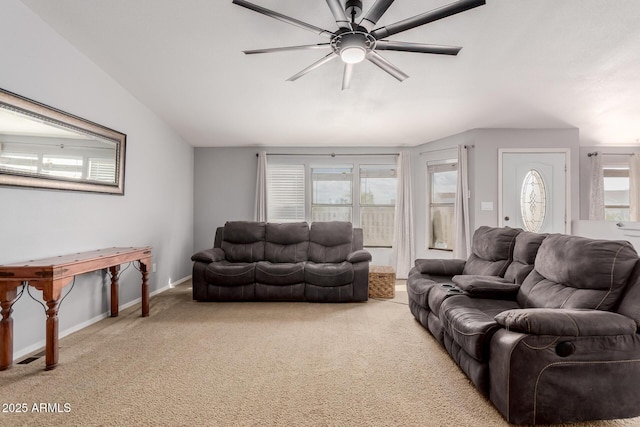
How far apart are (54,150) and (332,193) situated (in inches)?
163

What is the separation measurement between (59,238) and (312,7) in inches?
119

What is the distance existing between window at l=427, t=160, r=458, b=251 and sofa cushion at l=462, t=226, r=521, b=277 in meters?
1.95

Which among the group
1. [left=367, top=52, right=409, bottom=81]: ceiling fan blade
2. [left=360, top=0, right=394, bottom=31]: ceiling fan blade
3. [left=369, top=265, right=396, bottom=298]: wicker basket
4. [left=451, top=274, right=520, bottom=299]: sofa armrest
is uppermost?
[left=360, top=0, right=394, bottom=31]: ceiling fan blade

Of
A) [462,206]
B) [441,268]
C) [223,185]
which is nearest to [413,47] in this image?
[441,268]

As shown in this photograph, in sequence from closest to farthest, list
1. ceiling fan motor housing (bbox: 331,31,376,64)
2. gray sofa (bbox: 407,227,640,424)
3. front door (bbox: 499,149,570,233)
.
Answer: gray sofa (bbox: 407,227,640,424) → ceiling fan motor housing (bbox: 331,31,376,64) → front door (bbox: 499,149,570,233)

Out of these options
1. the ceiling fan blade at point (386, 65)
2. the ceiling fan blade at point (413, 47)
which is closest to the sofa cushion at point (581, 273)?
the ceiling fan blade at point (413, 47)

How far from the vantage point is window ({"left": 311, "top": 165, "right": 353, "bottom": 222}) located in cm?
601

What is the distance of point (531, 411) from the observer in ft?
5.32

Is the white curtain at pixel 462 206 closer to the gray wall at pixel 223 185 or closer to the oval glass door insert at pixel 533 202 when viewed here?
the oval glass door insert at pixel 533 202

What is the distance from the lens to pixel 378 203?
5.94 metres

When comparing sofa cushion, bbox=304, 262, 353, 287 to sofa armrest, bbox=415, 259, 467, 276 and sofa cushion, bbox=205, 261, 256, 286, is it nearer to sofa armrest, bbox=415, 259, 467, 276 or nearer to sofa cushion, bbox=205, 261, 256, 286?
sofa cushion, bbox=205, 261, 256, 286

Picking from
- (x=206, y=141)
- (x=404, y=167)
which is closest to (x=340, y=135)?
(x=404, y=167)

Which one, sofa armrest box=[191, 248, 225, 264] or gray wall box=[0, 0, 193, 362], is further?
sofa armrest box=[191, 248, 225, 264]

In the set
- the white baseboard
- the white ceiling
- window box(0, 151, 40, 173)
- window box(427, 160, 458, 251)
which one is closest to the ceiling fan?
the white ceiling
